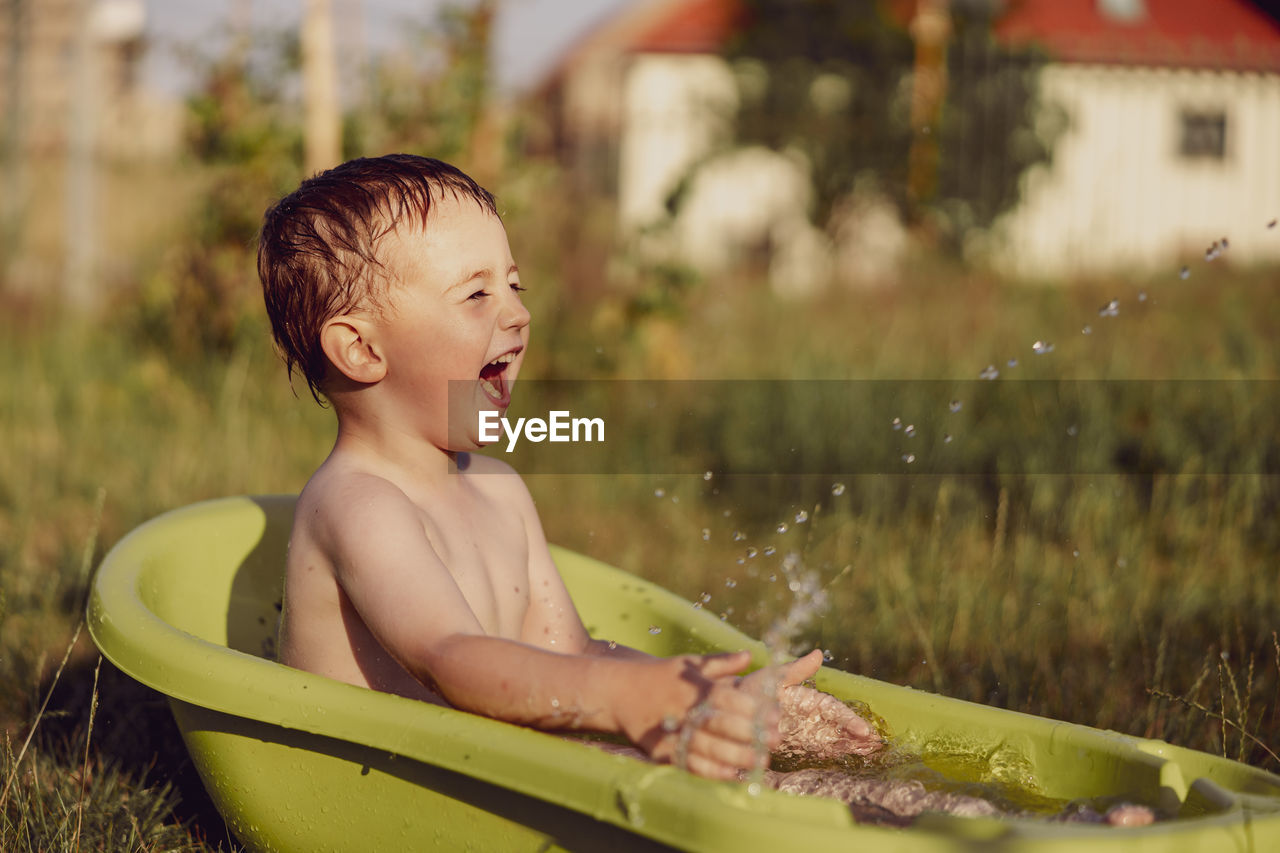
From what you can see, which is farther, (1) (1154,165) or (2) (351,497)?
(1) (1154,165)

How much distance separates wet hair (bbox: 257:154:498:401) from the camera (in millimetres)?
1705

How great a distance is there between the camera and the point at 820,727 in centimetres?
174

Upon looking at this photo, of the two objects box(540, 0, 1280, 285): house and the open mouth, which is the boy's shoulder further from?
box(540, 0, 1280, 285): house

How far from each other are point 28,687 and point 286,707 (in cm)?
116

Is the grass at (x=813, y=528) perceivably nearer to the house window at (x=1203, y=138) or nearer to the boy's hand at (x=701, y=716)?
the boy's hand at (x=701, y=716)

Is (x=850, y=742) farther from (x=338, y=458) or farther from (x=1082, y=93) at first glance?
(x=1082, y=93)

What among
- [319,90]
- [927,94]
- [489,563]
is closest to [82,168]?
[319,90]

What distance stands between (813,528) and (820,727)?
121 cm

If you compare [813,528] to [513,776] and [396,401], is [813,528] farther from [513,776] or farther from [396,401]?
[513,776]

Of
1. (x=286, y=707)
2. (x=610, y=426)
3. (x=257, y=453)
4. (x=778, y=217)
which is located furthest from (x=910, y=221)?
(x=286, y=707)

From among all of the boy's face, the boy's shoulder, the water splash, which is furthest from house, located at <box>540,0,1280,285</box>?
the boy's shoulder

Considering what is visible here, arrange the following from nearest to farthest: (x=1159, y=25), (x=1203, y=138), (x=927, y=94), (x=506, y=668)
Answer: (x=506, y=668) < (x=927, y=94) < (x=1203, y=138) < (x=1159, y=25)

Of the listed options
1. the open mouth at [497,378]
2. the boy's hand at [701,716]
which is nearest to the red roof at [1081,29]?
the open mouth at [497,378]

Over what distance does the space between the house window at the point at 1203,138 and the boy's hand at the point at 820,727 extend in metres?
16.5
